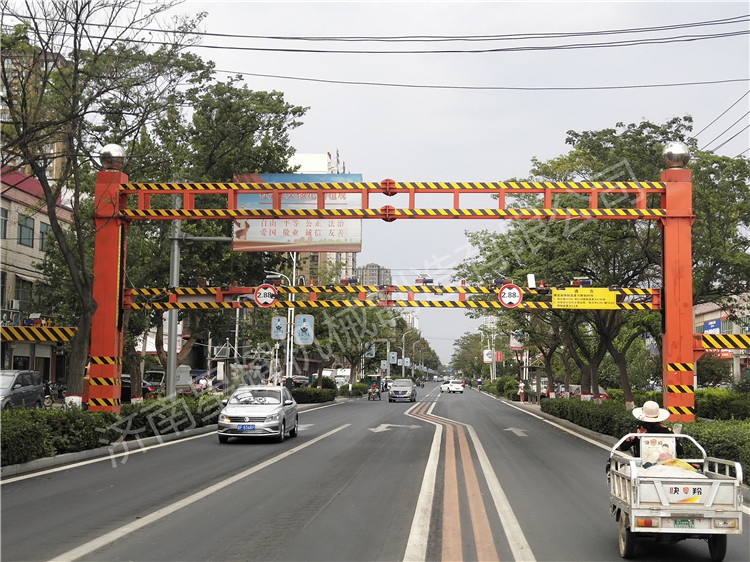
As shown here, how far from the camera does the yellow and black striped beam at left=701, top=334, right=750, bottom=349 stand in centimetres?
1831

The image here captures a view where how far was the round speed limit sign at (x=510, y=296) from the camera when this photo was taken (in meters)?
19.4

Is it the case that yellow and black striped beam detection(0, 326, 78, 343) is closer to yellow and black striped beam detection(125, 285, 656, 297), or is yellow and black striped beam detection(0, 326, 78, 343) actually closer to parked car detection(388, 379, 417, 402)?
yellow and black striped beam detection(125, 285, 656, 297)

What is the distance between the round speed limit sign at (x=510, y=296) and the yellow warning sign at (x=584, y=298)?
845mm

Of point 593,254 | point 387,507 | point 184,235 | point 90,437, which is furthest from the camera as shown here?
point 593,254

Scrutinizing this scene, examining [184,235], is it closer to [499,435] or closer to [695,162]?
[499,435]

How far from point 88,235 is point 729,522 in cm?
2960

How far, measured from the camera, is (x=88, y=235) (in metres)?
32.6

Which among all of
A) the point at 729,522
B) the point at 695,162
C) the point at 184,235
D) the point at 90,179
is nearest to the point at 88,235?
the point at 90,179

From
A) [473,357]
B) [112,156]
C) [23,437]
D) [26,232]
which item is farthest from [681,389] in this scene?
[473,357]

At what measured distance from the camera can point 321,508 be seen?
1077cm

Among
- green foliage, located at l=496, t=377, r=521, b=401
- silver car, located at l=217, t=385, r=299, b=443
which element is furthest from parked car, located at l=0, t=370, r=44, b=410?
green foliage, located at l=496, t=377, r=521, b=401

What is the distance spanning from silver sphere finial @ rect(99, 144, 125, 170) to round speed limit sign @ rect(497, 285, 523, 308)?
983cm

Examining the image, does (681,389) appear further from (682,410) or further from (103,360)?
(103,360)

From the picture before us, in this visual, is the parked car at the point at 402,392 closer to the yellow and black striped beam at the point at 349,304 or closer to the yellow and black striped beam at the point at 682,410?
the yellow and black striped beam at the point at 349,304
